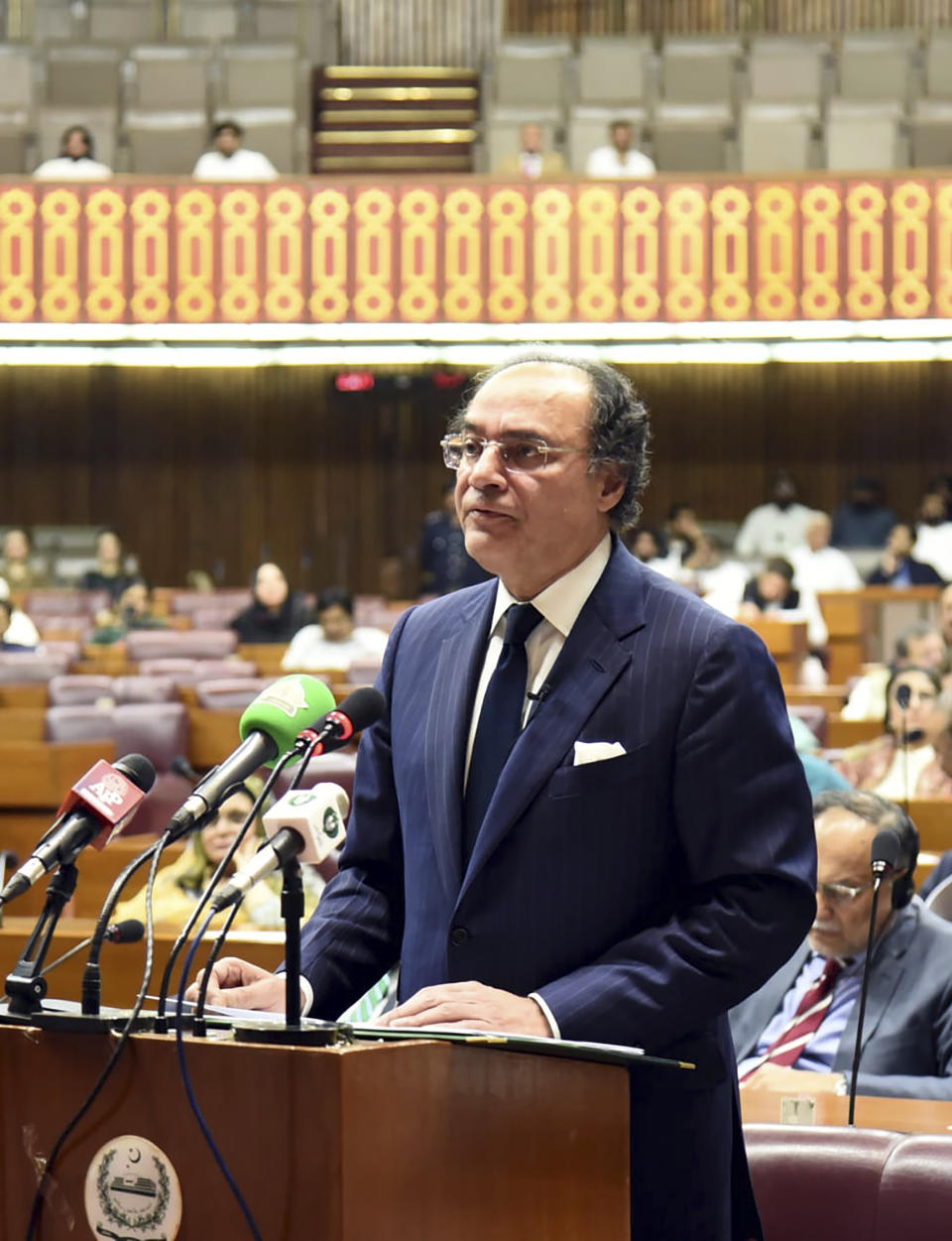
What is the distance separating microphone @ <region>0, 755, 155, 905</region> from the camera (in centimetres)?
159

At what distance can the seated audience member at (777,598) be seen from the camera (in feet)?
32.8

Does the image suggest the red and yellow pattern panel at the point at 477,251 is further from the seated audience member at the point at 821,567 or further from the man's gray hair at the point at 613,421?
the man's gray hair at the point at 613,421

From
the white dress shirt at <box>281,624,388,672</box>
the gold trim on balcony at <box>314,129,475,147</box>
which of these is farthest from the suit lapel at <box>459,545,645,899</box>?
the gold trim on balcony at <box>314,129,475,147</box>

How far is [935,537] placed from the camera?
1212cm

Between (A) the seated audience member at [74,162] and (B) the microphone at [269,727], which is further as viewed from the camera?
(A) the seated audience member at [74,162]

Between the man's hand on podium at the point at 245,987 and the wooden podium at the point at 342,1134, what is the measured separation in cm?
24

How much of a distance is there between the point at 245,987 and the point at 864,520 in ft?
38.5

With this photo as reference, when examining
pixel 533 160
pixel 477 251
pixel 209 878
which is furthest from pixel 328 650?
pixel 533 160

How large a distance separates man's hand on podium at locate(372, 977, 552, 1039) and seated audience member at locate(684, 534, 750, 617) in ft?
28.2

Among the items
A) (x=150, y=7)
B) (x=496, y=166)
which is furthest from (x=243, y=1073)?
(x=150, y=7)

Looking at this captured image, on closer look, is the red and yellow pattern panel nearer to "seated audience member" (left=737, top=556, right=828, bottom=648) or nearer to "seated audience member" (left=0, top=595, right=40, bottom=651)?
"seated audience member" (left=737, top=556, right=828, bottom=648)

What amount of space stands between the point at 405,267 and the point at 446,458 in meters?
11.0

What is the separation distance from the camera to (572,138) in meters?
13.8

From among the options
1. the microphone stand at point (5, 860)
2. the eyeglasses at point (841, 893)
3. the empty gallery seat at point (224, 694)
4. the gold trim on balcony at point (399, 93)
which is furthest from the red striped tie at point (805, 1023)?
the gold trim on balcony at point (399, 93)
